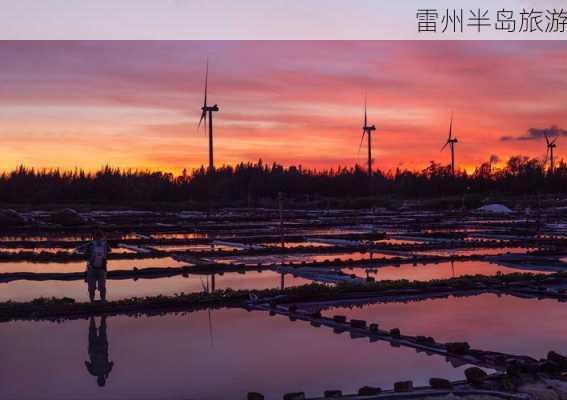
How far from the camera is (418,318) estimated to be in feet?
28.8

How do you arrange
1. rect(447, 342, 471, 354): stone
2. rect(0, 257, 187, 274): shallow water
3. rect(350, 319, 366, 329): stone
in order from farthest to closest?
rect(0, 257, 187, 274): shallow water < rect(350, 319, 366, 329): stone < rect(447, 342, 471, 354): stone

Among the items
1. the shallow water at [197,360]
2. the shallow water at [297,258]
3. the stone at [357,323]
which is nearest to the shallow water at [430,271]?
the shallow water at [297,258]

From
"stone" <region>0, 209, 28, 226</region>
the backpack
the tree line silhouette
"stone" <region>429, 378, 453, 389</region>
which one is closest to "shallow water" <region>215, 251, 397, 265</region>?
the backpack

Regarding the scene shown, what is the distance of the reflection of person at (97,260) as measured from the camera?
29.5 feet

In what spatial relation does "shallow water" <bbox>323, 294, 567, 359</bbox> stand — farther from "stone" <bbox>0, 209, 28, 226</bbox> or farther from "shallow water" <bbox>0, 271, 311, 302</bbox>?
"stone" <bbox>0, 209, 28, 226</bbox>

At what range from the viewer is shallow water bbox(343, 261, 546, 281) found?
1258 centimetres

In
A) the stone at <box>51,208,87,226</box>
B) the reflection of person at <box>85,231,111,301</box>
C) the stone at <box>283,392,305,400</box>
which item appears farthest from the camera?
the stone at <box>51,208,87,226</box>

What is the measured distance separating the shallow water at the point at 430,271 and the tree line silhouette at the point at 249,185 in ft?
111

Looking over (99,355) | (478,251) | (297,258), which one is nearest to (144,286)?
(99,355)

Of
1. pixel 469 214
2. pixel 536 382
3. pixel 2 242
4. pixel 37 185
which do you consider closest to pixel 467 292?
pixel 536 382

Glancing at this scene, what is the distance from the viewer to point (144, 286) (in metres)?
11.4

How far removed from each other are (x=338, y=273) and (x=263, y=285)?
1543 mm

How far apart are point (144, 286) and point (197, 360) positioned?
15.9 ft

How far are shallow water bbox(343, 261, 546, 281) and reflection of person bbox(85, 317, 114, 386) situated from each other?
5.36m
